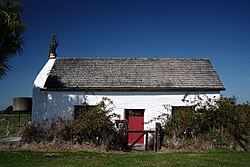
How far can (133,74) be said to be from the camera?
17062 mm

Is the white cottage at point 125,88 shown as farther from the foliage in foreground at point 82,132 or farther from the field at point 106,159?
the field at point 106,159

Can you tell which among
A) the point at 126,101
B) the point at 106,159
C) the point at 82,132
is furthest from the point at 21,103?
the point at 106,159

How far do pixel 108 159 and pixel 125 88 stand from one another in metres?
6.64

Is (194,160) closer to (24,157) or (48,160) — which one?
(48,160)

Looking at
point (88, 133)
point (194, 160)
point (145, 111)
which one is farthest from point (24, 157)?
point (145, 111)

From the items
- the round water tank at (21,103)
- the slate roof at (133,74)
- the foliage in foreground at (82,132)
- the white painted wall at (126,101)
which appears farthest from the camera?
the round water tank at (21,103)

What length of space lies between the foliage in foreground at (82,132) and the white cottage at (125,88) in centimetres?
194

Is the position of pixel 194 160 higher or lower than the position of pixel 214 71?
lower

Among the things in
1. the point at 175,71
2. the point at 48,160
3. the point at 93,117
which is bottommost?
the point at 48,160

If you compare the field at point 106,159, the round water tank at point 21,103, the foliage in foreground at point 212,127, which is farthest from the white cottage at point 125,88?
the field at point 106,159

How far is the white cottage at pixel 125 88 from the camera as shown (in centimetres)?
1556

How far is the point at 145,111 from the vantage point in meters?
15.6

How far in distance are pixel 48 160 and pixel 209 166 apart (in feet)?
18.9

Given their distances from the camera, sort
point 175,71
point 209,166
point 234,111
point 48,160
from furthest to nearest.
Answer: point 175,71 < point 234,111 < point 48,160 < point 209,166
